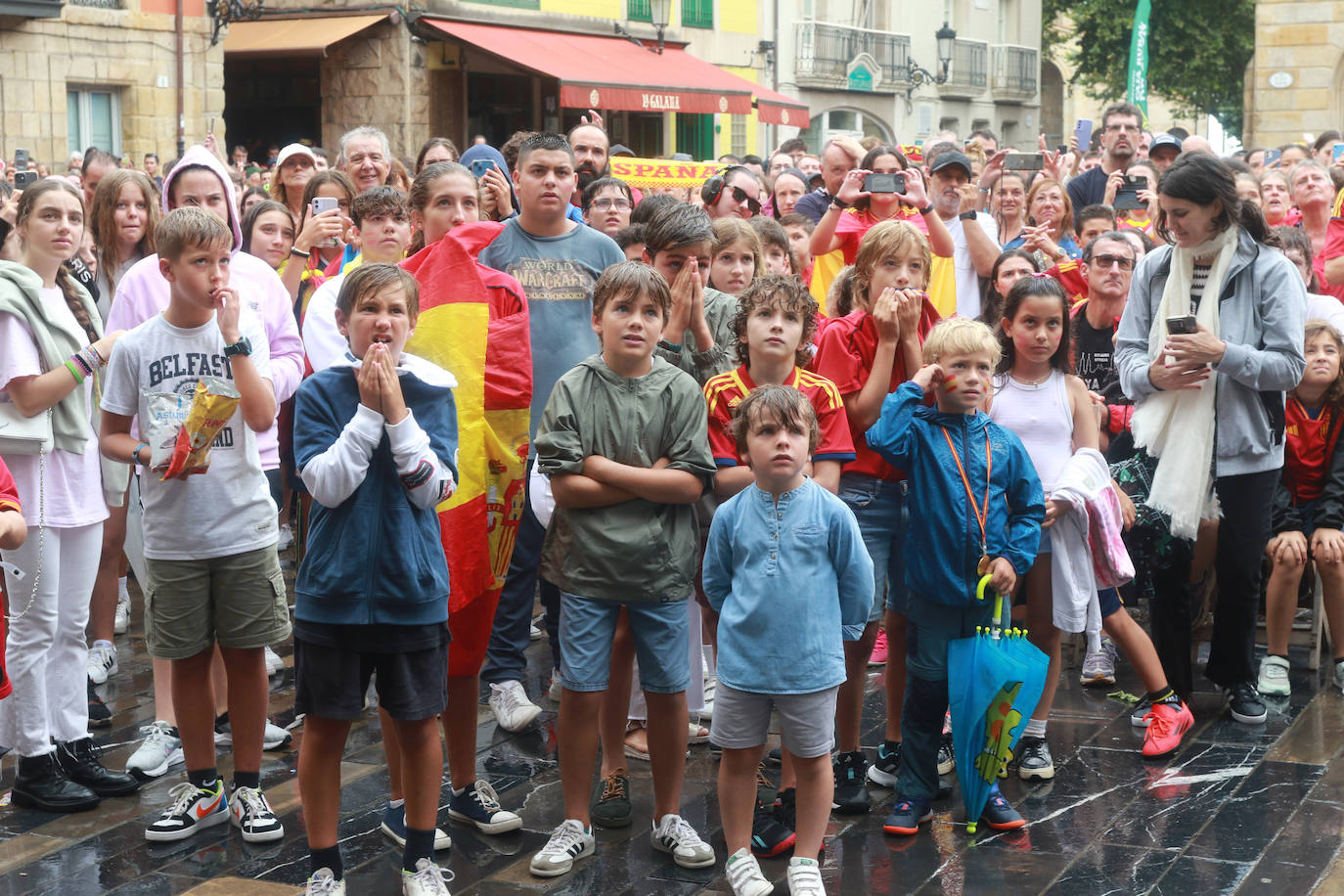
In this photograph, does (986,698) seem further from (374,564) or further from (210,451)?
(210,451)

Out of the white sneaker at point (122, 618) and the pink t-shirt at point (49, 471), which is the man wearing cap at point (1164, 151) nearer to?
the white sneaker at point (122, 618)

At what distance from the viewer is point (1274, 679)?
6.20 m

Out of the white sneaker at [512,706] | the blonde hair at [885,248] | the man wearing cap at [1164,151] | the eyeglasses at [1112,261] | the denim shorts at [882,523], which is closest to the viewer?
the denim shorts at [882,523]

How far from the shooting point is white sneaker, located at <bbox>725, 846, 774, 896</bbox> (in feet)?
14.1

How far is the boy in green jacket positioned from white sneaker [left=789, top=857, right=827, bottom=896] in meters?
0.36

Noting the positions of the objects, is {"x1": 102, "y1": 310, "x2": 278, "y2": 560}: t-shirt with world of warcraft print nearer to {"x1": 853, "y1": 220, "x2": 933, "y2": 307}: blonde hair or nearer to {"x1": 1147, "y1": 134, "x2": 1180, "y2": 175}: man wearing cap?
{"x1": 853, "y1": 220, "x2": 933, "y2": 307}: blonde hair

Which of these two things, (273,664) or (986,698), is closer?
(986,698)

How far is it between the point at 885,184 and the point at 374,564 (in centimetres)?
352

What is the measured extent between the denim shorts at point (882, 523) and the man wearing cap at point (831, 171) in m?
3.85

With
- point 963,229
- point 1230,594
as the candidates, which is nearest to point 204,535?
point 1230,594

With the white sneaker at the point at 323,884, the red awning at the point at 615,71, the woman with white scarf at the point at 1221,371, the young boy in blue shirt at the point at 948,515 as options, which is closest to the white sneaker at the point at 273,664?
the white sneaker at the point at 323,884

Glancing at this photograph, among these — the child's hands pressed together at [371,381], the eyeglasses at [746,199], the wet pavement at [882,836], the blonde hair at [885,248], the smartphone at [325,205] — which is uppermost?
the eyeglasses at [746,199]

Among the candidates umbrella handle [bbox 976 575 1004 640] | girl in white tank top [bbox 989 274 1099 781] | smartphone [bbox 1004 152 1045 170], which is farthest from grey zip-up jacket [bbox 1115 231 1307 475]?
smartphone [bbox 1004 152 1045 170]

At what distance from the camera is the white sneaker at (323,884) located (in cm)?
418
